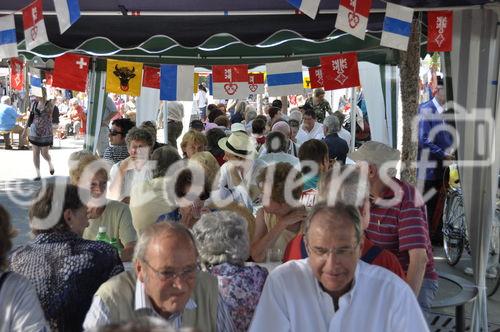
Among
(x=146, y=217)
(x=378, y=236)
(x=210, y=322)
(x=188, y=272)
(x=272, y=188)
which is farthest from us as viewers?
(x=146, y=217)

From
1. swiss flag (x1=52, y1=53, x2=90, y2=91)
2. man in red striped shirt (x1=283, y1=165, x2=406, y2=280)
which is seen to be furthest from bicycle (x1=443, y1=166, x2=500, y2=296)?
swiss flag (x1=52, y1=53, x2=90, y2=91)

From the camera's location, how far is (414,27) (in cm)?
630

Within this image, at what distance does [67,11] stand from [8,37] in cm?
134

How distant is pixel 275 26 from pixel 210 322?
457 cm

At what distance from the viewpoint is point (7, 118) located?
17766 millimetres

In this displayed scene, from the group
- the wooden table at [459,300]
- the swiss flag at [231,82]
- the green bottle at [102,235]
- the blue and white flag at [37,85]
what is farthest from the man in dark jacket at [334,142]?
the blue and white flag at [37,85]

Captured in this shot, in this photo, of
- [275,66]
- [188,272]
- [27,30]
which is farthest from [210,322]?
[275,66]

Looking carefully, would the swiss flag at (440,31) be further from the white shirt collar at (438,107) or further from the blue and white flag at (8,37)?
the blue and white flag at (8,37)

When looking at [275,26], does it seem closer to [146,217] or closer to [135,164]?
[135,164]

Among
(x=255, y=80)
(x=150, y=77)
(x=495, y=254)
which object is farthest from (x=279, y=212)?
(x=255, y=80)

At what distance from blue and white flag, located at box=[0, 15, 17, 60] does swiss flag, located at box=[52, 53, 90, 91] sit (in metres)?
1.68

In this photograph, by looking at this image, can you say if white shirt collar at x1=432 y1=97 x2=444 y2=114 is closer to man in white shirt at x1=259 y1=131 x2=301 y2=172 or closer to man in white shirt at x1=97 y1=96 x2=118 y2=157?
man in white shirt at x1=259 y1=131 x2=301 y2=172

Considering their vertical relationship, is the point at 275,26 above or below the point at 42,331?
above

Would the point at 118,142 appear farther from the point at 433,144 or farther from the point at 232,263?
the point at 232,263
